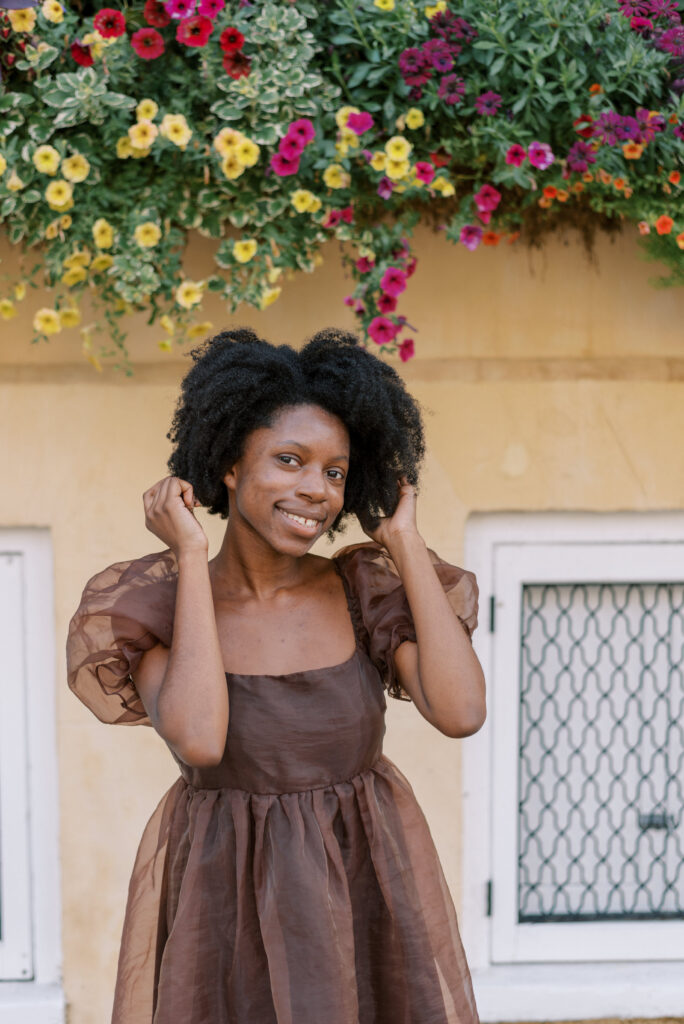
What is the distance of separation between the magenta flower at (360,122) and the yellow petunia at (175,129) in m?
0.39

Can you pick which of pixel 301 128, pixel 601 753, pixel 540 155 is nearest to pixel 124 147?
pixel 301 128

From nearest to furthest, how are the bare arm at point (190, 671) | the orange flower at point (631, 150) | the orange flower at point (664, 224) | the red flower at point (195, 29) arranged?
the bare arm at point (190, 671) → the red flower at point (195, 29) → the orange flower at point (631, 150) → the orange flower at point (664, 224)

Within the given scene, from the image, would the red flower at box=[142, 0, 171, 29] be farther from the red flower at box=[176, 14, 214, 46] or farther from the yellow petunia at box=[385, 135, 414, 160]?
the yellow petunia at box=[385, 135, 414, 160]

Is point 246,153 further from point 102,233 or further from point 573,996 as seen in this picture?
point 573,996

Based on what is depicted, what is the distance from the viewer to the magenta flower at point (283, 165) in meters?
2.54

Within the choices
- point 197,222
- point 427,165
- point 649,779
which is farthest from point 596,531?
point 197,222

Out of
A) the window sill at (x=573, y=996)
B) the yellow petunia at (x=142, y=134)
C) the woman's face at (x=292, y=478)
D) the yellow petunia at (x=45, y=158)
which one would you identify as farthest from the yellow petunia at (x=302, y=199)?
the window sill at (x=573, y=996)

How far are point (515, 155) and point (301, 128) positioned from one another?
1.68 feet

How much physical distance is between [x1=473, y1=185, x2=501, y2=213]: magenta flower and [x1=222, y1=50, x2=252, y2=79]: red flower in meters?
0.63

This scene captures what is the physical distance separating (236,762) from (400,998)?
0.57 m

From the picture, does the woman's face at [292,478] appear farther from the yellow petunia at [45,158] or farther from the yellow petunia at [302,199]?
the yellow petunia at [45,158]

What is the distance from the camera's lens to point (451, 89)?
2.58 metres

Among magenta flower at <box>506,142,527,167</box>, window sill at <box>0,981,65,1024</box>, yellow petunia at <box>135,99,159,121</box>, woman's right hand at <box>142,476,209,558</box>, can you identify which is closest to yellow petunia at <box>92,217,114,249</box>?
yellow petunia at <box>135,99,159,121</box>

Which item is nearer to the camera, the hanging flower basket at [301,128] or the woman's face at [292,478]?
the woman's face at [292,478]
